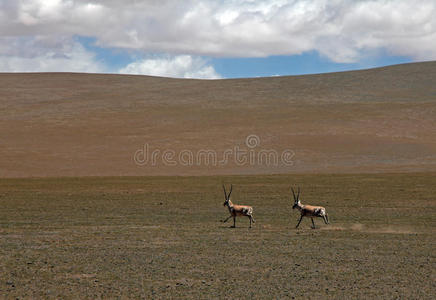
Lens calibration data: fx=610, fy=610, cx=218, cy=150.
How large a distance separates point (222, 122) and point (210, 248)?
2092 inches

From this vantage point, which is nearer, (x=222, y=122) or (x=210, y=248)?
(x=210, y=248)

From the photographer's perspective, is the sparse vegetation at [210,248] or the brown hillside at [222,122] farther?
the brown hillside at [222,122]

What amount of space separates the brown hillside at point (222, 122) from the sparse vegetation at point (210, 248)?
21.4 metres

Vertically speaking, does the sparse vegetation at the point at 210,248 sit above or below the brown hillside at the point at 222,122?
below

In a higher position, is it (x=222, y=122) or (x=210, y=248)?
(x=222, y=122)

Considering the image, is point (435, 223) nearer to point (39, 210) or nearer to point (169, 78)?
point (39, 210)

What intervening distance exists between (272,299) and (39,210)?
51.4 ft

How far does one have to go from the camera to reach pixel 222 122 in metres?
Result: 67.2

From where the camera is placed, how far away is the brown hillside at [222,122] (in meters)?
49.9

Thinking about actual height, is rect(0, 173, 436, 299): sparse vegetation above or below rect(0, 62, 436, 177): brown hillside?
below

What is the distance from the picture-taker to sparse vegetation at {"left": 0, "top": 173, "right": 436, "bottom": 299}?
1053cm

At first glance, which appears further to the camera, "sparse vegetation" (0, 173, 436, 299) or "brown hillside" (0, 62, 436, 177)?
"brown hillside" (0, 62, 436, 177)

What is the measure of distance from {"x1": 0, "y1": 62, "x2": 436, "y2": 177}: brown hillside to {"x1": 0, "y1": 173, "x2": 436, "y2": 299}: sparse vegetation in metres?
21.4

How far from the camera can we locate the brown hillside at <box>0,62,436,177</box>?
49875 mm
